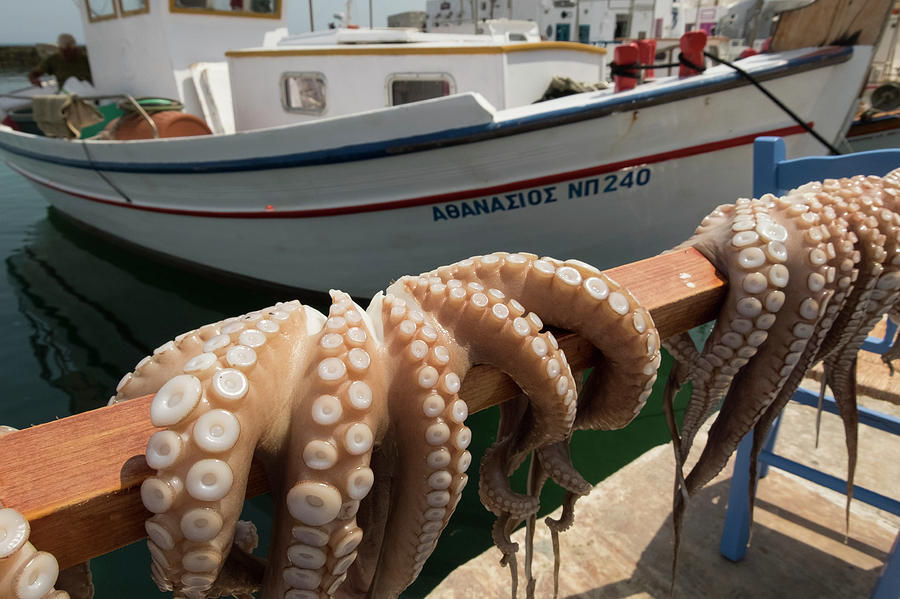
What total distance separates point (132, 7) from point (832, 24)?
7.19 meters

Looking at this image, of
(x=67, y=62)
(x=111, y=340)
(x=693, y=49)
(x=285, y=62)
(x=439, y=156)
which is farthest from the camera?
(x=67, y=62)

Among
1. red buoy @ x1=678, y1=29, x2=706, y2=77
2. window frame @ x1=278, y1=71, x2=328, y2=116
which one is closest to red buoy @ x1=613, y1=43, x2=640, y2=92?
red buoy @ x1=678, y1=29, x2=706, y2=77

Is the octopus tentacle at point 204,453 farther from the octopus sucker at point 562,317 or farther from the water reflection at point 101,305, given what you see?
the water reflection at point 101,305

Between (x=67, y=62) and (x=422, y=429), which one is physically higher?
(x=67, y=62)

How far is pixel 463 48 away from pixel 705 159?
2.25 metres

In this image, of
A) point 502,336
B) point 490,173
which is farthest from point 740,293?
point 490,173

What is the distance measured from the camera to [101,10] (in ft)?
Result: 23.4

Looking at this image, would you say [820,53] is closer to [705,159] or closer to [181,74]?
[705,159]

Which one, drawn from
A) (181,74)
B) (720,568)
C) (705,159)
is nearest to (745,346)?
(720,568)

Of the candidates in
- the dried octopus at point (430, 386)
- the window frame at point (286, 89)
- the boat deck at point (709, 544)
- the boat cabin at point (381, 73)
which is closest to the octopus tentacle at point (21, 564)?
the dried octopus at point (430, 386)

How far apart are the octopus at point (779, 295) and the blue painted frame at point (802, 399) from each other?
399 millimetres

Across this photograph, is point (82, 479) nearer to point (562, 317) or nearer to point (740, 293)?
point (562, 317)

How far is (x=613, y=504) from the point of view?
251 cm

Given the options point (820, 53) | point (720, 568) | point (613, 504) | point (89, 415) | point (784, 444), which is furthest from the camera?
point (820, 53)
